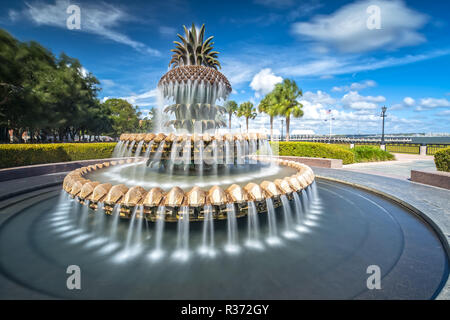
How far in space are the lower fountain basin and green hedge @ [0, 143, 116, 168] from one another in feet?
33.8

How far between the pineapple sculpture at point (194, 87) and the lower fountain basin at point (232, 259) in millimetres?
5528

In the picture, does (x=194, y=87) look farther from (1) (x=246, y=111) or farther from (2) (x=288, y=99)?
(1) (x=246, y=111)

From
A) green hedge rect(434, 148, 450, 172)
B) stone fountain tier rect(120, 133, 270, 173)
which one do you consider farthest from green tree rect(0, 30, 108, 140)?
green hedge rect(434, 148, 450, 172)

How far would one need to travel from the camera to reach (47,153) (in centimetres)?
1441

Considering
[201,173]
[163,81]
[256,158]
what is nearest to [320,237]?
[201,173]

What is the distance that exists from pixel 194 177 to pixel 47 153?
14.4m

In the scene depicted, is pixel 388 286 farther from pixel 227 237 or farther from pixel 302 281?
pixel 227 237

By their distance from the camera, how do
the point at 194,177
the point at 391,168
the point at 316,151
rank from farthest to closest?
the point at 316,151 < the point at 391,168 < the point at 194,177

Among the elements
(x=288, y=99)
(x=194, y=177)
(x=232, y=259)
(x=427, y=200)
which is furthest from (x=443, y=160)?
(x=288, y=99)

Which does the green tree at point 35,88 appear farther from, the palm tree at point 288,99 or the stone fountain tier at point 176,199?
the palm tree at point 288,99

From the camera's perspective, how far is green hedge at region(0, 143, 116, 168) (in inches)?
491

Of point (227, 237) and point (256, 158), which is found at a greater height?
point (256, 158)

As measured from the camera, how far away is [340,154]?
58.0 feet
